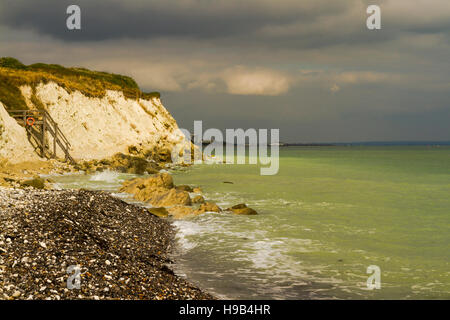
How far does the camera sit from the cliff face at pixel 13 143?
31.4 meters

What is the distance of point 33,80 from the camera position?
145 ft

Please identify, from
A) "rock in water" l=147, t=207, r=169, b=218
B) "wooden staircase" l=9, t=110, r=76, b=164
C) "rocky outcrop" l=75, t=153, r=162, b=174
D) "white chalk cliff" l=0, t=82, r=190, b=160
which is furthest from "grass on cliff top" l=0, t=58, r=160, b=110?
"rock in water" l=147, t=207, r=169, b=218

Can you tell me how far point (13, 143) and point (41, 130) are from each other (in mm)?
7576

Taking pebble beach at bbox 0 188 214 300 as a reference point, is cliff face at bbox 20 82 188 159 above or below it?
above

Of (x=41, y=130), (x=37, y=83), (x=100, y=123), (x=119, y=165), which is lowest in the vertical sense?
(x=119, y=165)

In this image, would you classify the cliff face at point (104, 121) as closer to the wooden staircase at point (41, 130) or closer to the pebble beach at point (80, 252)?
the wooden staircase at point (41, 130)

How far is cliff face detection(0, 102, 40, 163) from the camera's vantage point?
31420 millimetres

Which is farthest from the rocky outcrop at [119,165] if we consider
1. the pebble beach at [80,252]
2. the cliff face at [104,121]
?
the pebble beach at [80,252]

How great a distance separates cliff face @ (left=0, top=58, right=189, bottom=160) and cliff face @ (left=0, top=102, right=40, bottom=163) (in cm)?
13

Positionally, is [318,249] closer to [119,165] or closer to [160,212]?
[160,212]

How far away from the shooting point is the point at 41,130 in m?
40.0

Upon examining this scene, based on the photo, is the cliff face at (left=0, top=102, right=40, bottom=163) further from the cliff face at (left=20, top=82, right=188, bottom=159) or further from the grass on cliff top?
the grass on cliff top

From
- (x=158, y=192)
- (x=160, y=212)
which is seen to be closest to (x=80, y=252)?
(x=160, y=212)

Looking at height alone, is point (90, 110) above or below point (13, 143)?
above
